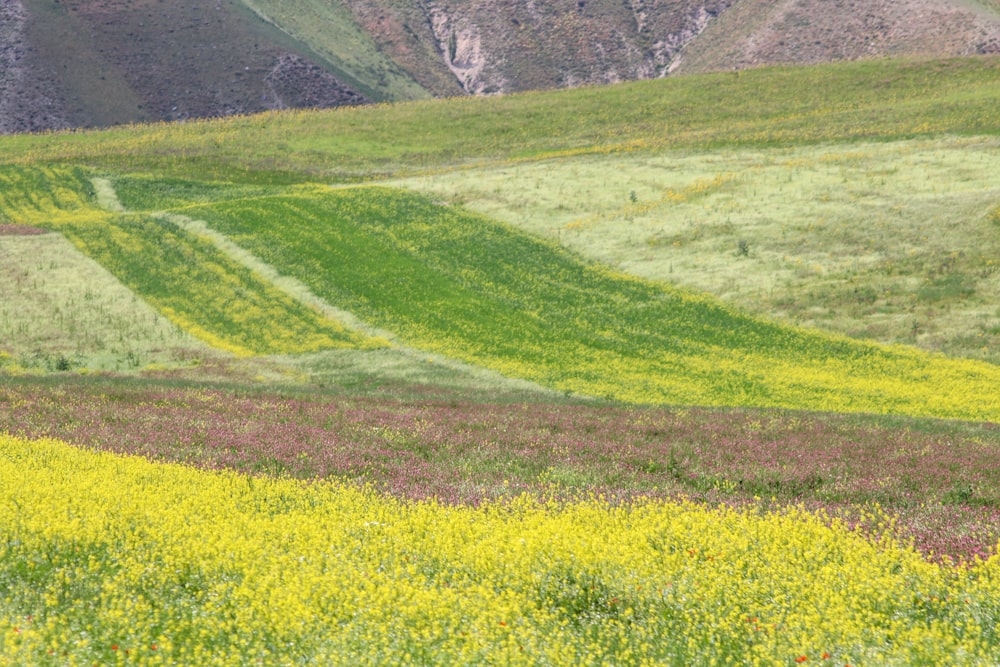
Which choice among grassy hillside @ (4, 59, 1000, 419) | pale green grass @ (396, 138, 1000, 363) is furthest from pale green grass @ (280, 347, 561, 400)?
pale green grass @ (396, 138, 1000, 363)

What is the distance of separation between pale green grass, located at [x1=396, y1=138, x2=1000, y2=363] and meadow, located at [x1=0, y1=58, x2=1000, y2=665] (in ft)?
1.00

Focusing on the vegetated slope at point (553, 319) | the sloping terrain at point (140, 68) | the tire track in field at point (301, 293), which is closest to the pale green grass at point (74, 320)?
the tire track in field at point (301, 293)

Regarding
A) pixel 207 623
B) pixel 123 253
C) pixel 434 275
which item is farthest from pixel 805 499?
pixel 123 253

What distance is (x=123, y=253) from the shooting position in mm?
54500

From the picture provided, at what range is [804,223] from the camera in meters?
55.6

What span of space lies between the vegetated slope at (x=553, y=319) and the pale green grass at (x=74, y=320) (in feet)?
29.2

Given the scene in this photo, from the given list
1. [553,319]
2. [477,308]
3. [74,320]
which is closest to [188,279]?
[74,320]

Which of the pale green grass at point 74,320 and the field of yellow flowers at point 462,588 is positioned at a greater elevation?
the field of yellow flowers at point 462,588

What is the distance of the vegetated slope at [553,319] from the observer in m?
34.6

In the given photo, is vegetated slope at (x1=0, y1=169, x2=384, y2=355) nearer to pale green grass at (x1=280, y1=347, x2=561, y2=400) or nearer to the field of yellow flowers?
pale green grass at (x1=280, y1=347, x2=561, y2=400)

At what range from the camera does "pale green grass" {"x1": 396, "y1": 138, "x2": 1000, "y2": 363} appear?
43.6 metres

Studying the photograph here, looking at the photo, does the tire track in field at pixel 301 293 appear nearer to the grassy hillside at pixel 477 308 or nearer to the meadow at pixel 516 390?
the meadow at pixel 516 390

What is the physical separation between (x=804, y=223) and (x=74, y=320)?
39382mm

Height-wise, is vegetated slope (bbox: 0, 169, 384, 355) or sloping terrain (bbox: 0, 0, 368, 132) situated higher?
sloping terrain (bbox: 0, 0, 368, 132)
